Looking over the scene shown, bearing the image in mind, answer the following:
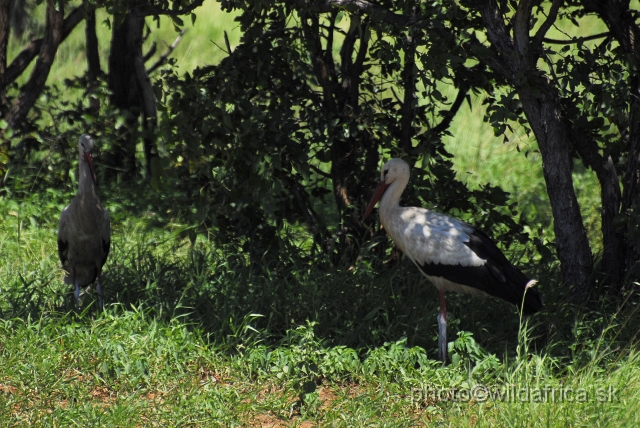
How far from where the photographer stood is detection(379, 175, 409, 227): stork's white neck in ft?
16.9

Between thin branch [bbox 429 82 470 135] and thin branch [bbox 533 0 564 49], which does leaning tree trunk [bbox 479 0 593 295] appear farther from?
thin branch [bbox 429 82 470 135]

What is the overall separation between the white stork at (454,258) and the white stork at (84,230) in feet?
6.18

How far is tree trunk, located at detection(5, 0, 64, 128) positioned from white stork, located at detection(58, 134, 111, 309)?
2.02m

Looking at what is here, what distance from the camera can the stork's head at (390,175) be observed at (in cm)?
512

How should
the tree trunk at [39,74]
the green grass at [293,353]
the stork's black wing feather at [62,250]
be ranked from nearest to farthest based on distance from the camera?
1. the green grass at [293,353]
2. the stork's black wing feather at [62,250]
3. the tree trunk at [39,74]

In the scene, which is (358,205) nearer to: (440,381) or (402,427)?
(440,381)

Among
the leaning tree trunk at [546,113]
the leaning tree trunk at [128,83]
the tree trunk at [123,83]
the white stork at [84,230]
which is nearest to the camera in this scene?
the leaning tree trunk at [546,113]

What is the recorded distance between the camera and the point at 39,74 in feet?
23.8

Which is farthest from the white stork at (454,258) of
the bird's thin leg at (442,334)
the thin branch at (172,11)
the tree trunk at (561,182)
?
the thin branch at (172,11)

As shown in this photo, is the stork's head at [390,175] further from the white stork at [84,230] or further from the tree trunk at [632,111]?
the white stork at [84,230]

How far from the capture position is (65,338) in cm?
454

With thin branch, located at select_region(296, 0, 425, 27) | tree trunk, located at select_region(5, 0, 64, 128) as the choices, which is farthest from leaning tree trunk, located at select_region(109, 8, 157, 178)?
thin branch, located at select_region(296, 0, 425, 27)

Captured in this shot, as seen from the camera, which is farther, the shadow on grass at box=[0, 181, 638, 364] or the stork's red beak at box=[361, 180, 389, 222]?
Answer: the stork's red beak at box=[361, 180, 389, 222]

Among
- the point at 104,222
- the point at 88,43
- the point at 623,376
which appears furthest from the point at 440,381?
the point at 88,43
